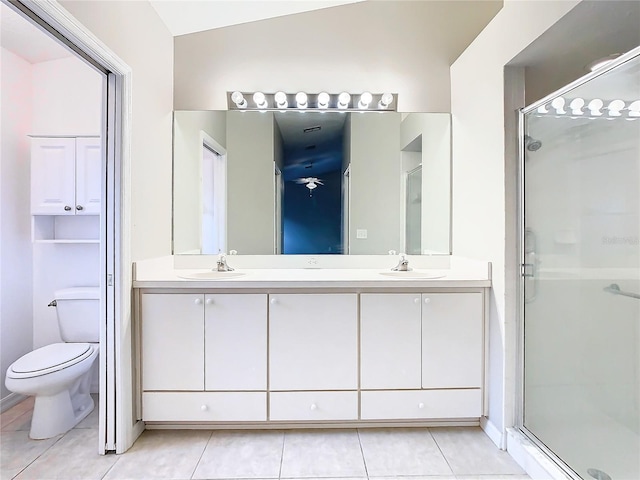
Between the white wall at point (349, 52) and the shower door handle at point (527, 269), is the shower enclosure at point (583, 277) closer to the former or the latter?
the shower door handle at point (527, 269)

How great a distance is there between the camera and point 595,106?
1.58 meters

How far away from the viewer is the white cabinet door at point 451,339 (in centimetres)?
188

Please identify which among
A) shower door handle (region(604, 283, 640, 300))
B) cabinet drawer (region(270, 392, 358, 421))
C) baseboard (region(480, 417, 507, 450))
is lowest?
baseboard (region(480, 417, 507, 450))

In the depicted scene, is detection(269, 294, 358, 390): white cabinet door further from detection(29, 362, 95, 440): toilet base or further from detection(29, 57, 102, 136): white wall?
detection(29, 57, 102, 136): white wall

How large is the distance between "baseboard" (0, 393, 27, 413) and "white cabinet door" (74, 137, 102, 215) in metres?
1.21

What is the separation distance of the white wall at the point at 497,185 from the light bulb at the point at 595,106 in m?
0.32

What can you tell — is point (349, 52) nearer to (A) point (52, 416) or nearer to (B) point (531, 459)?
(B) point (531, 459)

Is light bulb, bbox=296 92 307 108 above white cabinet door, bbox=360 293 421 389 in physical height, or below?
above

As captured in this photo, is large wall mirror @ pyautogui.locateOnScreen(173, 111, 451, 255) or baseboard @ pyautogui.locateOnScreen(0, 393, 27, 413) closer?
baseboard @ pyautogui.locateOnScreen(0, 393, 27, 413)

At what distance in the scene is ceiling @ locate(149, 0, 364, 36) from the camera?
81.5 inches

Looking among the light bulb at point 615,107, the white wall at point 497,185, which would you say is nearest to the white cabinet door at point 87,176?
the white wall at point 497,185

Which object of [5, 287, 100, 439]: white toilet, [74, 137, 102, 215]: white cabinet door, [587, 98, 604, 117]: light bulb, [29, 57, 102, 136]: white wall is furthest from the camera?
[29, 57, 102, 136]: white wall

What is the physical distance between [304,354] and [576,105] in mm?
1814

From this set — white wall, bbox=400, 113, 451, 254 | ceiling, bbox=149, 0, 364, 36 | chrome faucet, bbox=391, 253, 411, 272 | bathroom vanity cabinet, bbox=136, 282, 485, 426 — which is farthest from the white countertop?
ceiling, bbox=149, 0, 364, 36
